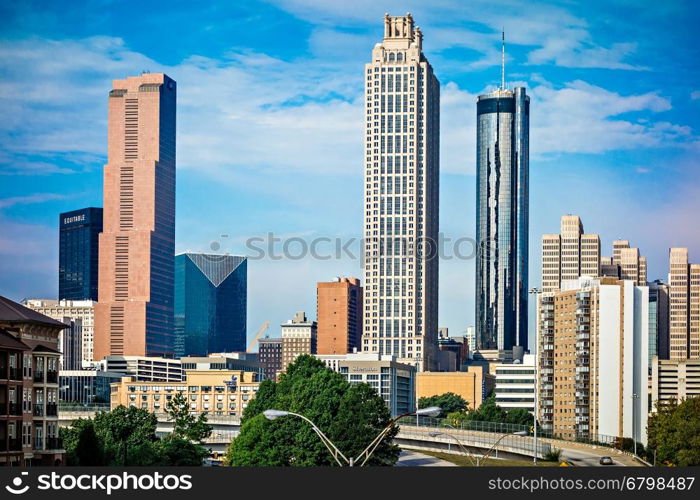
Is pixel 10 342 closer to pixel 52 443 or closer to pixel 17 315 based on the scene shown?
pixel 17 315

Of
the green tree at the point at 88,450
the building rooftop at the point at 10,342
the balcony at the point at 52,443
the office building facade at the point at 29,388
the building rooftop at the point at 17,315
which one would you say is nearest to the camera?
the building rooftop at the point at 10,342

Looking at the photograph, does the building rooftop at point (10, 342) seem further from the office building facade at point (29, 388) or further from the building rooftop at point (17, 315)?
the building rooftop at point (17, 315)

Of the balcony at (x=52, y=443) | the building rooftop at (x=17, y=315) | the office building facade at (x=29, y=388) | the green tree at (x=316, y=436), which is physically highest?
the building rooftop at (x=17, y=315)

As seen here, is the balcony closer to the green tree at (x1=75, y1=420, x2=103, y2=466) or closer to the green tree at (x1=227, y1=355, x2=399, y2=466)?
the green tree at (x1=75, y1=420, x2=103, y2=466)

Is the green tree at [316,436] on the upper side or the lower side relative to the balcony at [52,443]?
lower

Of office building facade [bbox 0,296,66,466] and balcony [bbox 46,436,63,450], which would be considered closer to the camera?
office building facade [bbox 0,296,66,466]

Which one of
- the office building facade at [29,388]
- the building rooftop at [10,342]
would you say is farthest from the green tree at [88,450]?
the building rooftop at [10,342]

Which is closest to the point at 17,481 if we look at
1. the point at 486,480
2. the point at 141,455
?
the point at 486,480

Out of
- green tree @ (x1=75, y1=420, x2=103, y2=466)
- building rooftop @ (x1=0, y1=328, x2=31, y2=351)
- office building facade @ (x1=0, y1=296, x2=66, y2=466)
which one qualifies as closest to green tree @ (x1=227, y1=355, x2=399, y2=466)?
green tree @ (x1=75, y1=420, x2=103, y2=466)

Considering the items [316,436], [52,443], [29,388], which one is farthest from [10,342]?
[316,436]

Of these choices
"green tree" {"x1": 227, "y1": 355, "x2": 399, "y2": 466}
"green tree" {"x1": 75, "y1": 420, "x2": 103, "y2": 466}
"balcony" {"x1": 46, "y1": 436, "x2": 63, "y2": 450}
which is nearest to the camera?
"balcony" {"x1": 46, "y1": 436, "x2": 63, "y2": 450}

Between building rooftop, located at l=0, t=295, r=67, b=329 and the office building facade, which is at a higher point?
building rooftop, located at l=0, t=295, r=67, b=329

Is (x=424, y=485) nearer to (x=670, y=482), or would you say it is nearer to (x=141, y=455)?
(x=670, y=482)

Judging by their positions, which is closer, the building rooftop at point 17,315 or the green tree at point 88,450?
the building rooftop at point 17,315
